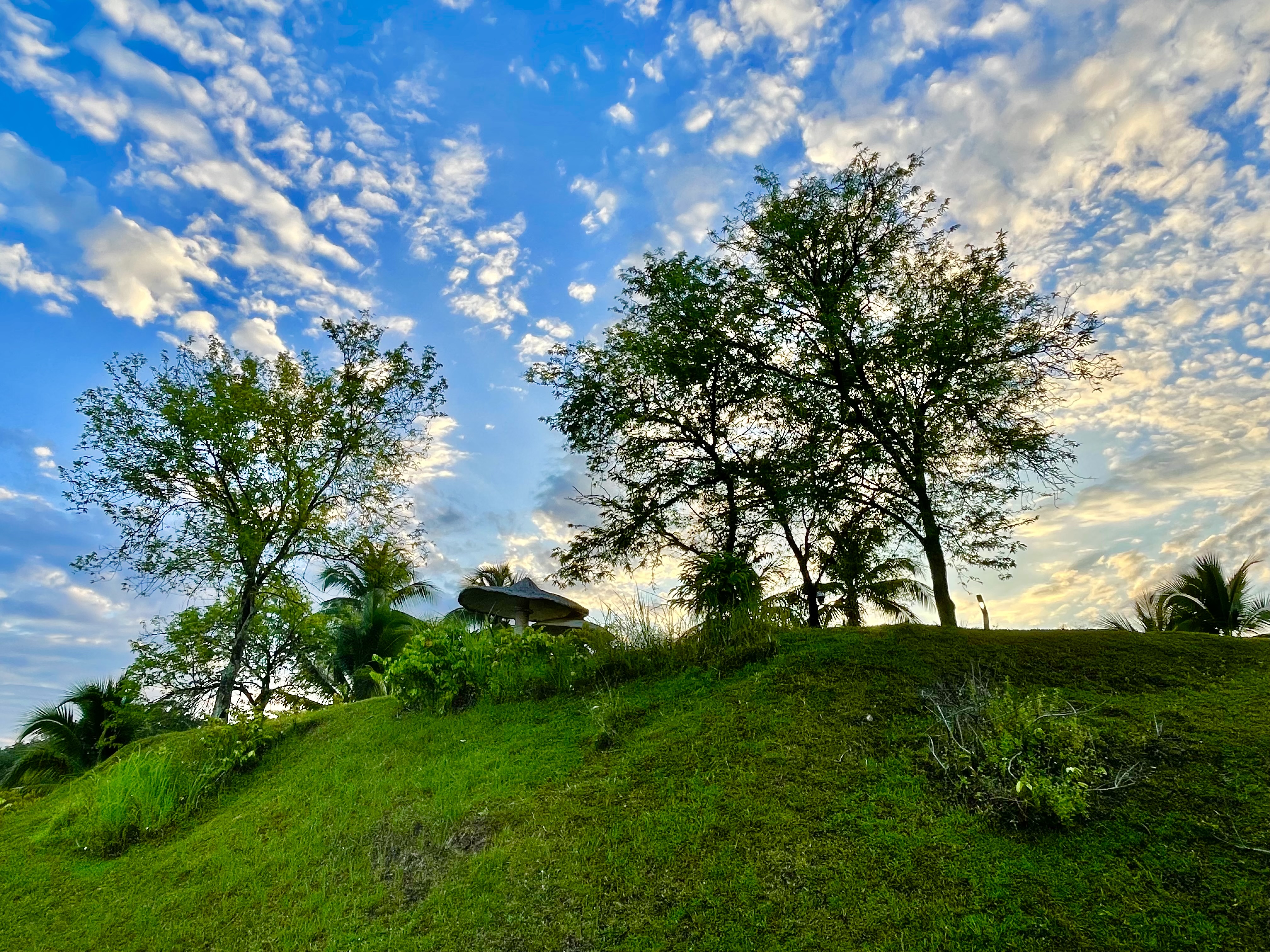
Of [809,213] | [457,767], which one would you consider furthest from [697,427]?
[457,767]

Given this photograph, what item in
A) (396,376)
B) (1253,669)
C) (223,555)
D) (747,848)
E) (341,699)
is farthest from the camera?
(396,376)

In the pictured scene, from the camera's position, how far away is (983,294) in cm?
1102

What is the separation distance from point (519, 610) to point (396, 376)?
6.37 metres

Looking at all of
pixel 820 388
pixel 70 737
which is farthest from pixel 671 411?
pixel 70 737

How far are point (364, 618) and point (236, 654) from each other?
26.8 ft

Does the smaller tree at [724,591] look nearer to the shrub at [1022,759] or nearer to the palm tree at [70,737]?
the shrub at [1022,759]

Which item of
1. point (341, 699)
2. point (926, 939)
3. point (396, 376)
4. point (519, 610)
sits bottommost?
point (926, 939)

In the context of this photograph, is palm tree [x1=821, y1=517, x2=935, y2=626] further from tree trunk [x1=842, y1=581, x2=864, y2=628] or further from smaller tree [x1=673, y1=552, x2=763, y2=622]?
smaller tree [x1=673, y1=552, x2=763, y2=622]

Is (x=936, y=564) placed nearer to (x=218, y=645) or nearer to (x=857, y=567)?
(x=857, y=567)

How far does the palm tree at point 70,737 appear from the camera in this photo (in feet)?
53.0

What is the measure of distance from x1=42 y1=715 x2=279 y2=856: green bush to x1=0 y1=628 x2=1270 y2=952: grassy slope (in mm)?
286

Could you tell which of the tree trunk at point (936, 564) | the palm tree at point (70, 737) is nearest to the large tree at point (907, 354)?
the tree trunk at point (936, 564)

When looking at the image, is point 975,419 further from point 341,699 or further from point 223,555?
point 223,555

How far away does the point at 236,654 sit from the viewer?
12852 mm
